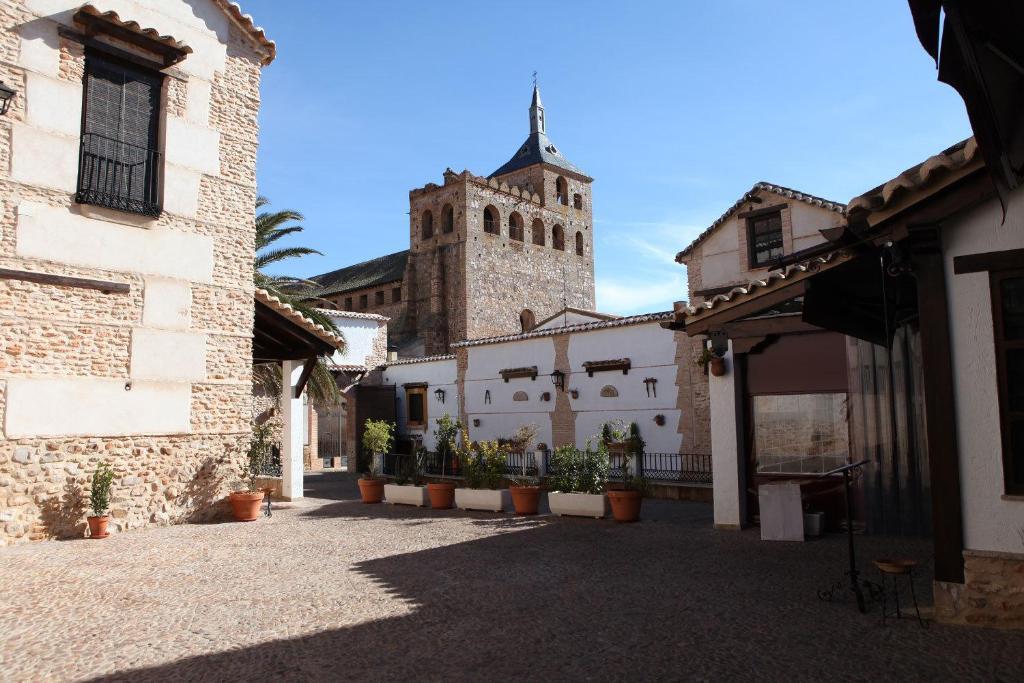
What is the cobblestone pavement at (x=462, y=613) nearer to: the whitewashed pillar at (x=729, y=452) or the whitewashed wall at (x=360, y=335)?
the whitewashed pillar at (x=729, y=452)

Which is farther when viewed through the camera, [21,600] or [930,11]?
[21,600]

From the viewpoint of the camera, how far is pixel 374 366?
28.8m

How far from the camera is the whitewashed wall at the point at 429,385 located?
24156mm

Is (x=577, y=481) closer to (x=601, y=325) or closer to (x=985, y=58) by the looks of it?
(x=601, y=325)

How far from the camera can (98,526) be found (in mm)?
10133

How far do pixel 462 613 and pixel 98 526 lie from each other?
23.0ft

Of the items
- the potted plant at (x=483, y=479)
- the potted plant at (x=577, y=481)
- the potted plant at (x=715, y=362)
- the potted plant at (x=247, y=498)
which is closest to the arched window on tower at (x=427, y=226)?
the potted plant at (x=483, y=479)

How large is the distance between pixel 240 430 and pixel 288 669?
8295 mm

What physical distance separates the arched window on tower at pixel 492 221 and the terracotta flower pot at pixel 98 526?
33.8 meters

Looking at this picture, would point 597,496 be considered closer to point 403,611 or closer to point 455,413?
point 403,611

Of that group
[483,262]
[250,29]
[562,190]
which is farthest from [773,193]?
[562,190]

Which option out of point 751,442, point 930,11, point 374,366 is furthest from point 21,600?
point 374,366

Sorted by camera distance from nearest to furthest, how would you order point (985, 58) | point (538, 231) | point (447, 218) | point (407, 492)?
point (985, 58), point (407, 492), point (447, 218), point (538, 231)

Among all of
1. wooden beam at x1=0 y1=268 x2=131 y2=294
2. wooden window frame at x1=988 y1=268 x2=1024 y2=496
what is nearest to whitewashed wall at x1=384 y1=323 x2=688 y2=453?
wooden beam at x1=0 y1=268 x2=131 y2=294
